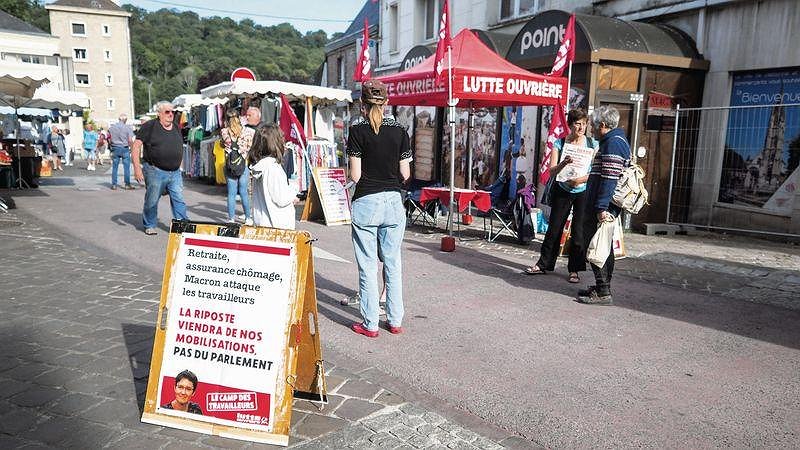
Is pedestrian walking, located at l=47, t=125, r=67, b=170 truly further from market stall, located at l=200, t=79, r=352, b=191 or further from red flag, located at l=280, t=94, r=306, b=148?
red flag, located at l=280, t=94, r=306, b=148

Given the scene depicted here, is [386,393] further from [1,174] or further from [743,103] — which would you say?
[1,174]

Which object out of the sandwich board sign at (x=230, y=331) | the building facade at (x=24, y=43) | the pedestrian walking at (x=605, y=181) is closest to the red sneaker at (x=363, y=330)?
the sandwich board sign at (x=230, y=331)

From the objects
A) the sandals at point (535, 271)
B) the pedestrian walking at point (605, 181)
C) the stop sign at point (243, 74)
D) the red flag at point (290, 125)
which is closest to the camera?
the pedestrian walking at point (605, 181)

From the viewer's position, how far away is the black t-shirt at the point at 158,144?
26.7ft

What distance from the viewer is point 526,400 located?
11.4ft

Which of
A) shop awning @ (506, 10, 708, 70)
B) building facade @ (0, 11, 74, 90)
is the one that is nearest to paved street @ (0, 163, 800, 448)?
shop awning @ (506, 10, 708, 70)

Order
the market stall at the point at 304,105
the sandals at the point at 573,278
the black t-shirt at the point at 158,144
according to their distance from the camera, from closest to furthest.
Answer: the sandals at the point at 573,278 → the black t-shirt at the point at 158,144 → the market stall at the point at 304,105

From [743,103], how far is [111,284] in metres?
10.3

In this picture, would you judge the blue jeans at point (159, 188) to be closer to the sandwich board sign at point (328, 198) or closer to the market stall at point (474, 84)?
the sandwich board sign at point (328, 198)

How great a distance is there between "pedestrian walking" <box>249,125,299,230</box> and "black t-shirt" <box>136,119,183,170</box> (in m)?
4.19

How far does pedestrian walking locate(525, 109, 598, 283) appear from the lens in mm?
6031

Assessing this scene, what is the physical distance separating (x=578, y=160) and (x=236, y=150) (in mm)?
5336

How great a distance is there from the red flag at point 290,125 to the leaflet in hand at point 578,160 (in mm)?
5071

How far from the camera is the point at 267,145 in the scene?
4543 mm
